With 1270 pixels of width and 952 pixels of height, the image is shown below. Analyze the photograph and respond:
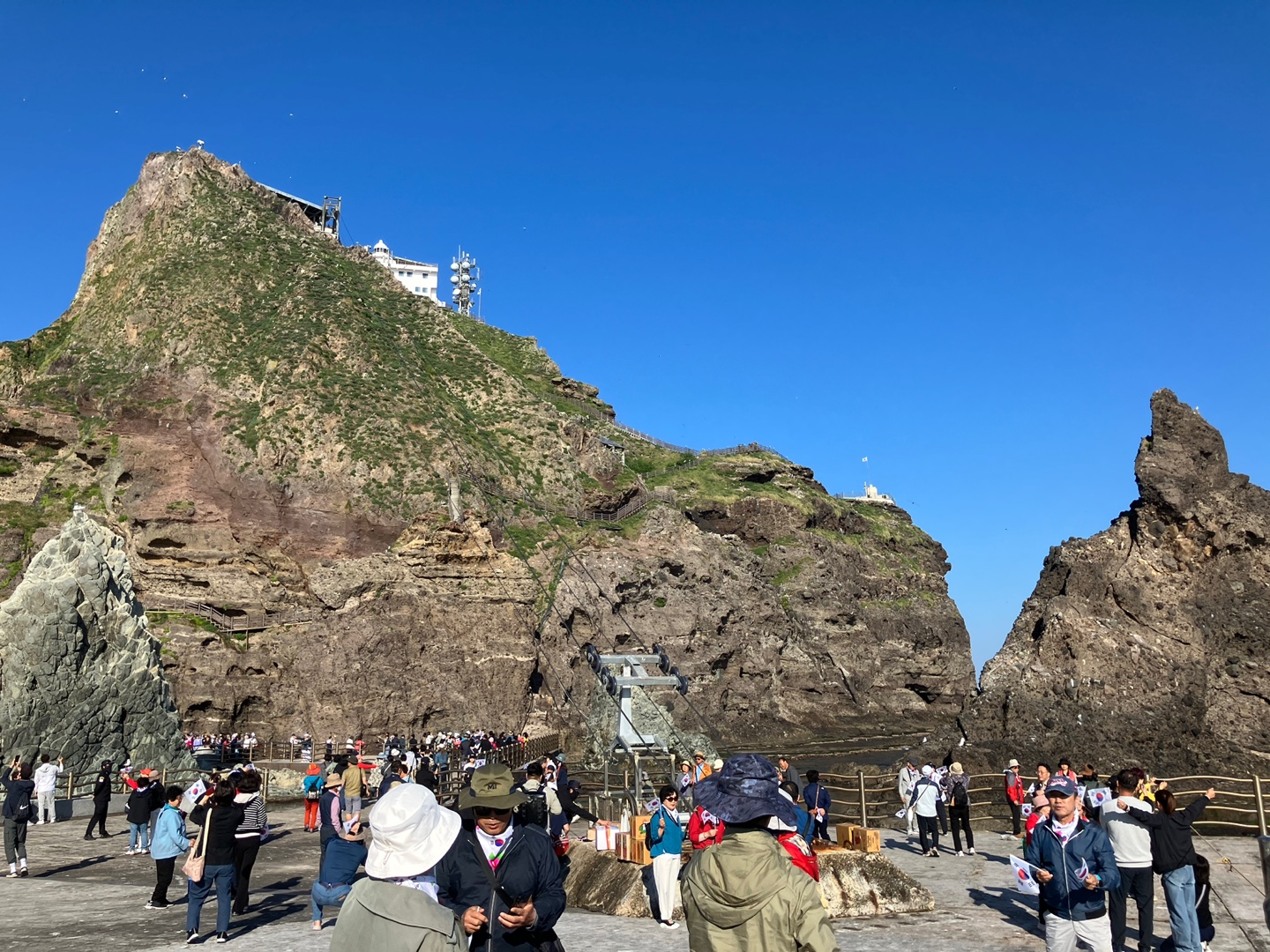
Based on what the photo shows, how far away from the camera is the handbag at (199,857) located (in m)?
9.81

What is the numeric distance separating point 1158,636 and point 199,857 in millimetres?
22189

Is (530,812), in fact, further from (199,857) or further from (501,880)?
(199,857)

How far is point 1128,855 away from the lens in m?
8.51

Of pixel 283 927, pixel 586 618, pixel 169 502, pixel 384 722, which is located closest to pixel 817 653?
pixel 586 618

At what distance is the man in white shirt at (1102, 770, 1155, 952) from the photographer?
848 centimetres

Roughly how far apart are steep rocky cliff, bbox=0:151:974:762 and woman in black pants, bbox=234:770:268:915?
2551 cm

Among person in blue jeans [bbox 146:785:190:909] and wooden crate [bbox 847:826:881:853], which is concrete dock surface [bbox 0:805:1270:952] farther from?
wooden crate [bbox 847:826:881:853]

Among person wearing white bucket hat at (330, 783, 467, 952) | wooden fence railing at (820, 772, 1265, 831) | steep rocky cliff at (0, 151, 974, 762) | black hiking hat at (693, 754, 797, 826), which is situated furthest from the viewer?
steep rocky cliff at (0, 151, 974, 762)

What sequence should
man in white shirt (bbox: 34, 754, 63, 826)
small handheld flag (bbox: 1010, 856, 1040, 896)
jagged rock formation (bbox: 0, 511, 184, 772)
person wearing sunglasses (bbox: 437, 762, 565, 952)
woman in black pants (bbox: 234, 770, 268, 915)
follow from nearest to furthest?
1. person wearing sunglasses (bbox: 437, 762, 565, 952)
2. small handheld flag (bbox: 1010, 856, 1040, 896)
3. woman in black pants (bbox: 234, 770, 268, 915)
4. man in white shirt (bbox: 34, 754, 63, 826)
5. jagged rock formation (bbox: 0, 511, 184, 772)

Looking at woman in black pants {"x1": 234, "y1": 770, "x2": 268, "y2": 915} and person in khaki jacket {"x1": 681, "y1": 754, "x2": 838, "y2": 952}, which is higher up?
person in khaki jacket {"x1": 681, "y1": 754, "x2": 838, "y2": 952}

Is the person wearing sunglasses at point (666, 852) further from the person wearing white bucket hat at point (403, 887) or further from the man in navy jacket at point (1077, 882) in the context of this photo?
the person wearing white bucket hat at point (403, 887)

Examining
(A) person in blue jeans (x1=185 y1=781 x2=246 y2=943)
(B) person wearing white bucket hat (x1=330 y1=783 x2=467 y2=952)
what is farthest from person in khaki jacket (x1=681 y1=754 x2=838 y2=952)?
(A) person in blue jeans (x1=185 y1=781 x2=246 y2=943)

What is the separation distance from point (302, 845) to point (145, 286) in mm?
57065

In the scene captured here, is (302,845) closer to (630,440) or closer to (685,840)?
(685,840)
